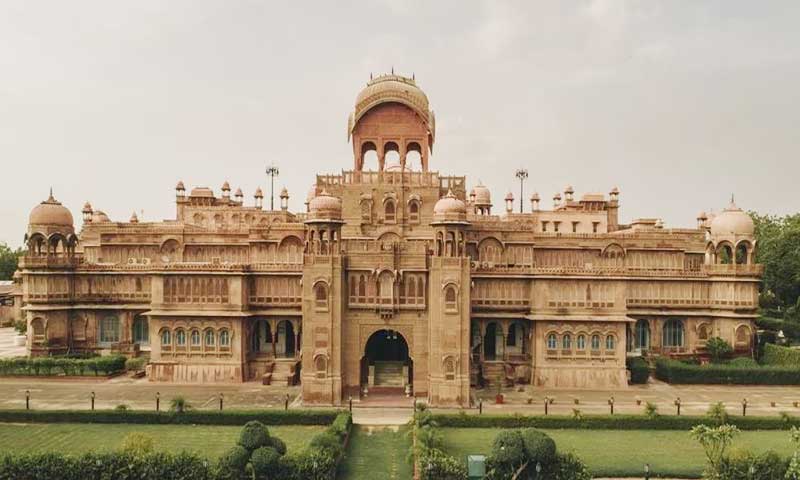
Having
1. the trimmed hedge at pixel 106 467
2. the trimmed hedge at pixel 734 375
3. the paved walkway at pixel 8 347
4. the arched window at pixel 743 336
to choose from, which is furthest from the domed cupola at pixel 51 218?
the arched window at pixel 743 336

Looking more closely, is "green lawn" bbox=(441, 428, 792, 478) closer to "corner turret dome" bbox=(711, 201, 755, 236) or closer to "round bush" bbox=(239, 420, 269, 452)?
"round bush" bbox=(239, 420, 269, 452)

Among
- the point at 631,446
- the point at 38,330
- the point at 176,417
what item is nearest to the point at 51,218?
the point at 38,330

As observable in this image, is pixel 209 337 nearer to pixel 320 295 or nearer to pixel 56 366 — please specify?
pixel 320 295

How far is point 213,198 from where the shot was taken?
6912cm

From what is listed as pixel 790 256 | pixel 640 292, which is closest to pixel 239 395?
pixel 640 292

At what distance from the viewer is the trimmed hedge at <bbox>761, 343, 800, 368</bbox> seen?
144 feet

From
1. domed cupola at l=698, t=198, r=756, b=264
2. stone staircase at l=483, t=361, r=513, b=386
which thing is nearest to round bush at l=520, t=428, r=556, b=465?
stone staircase at l=483, t=361, r=513, b=386

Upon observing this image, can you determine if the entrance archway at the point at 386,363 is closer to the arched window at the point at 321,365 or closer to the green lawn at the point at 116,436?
the arched window at the point at 321,365

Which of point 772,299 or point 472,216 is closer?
point 472,216

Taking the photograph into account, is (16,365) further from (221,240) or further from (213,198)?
(213,198)

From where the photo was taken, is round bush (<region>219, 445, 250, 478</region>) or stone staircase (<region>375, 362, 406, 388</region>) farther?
stone staircase (<region>375, 362, 406, 388</region>)

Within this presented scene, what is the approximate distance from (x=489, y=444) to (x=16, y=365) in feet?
115

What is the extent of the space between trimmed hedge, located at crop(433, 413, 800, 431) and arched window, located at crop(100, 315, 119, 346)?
31.4 meters

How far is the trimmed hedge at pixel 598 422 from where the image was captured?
3103 centimetres
